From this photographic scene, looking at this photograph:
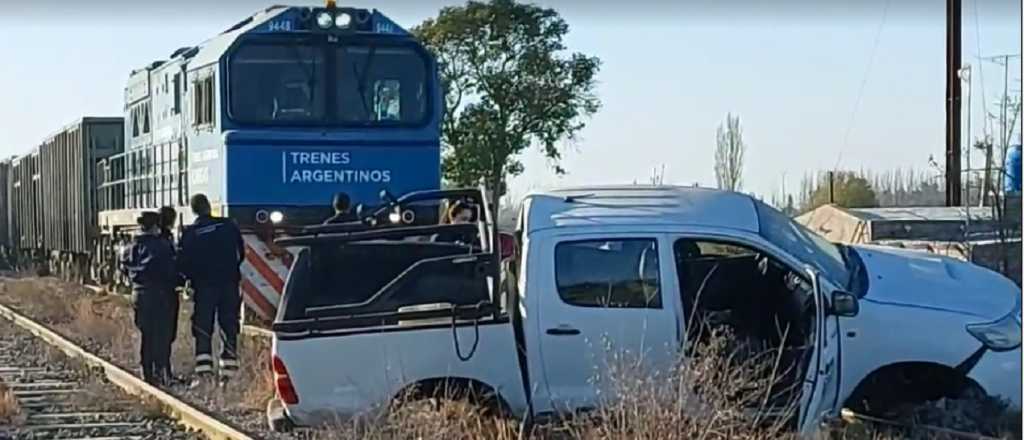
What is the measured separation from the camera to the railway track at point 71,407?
10500mm

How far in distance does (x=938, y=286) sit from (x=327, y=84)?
807 cm

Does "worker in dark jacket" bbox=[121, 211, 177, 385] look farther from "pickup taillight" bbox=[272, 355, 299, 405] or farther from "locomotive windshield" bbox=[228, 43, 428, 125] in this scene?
"pickup taillight" bbox=[272, 355, 299, 405]

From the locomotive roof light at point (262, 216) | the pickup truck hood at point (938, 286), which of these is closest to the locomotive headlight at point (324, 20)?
the locomotive roof light at point (262, 216)

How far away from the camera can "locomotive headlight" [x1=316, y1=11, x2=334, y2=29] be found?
48.9 feet

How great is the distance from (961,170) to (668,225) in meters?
16.7

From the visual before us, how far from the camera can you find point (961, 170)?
23.6 m

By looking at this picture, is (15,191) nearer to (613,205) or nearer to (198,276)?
(198,276)

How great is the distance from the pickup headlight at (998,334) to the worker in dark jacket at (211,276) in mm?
6479

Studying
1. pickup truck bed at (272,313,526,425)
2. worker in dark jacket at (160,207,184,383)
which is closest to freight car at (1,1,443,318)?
worker in dark jacket at (160,207,184,383)

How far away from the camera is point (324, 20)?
14930mm

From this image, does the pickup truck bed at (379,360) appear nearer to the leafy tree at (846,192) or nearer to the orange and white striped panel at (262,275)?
the orange and white striped panel at (262,275)

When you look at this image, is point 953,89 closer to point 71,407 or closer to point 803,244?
Result: point 71,407

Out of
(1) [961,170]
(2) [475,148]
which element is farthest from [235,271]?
(2) [475,148]

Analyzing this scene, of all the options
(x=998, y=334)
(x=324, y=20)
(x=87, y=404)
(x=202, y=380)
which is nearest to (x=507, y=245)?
(x=998, y=334)
